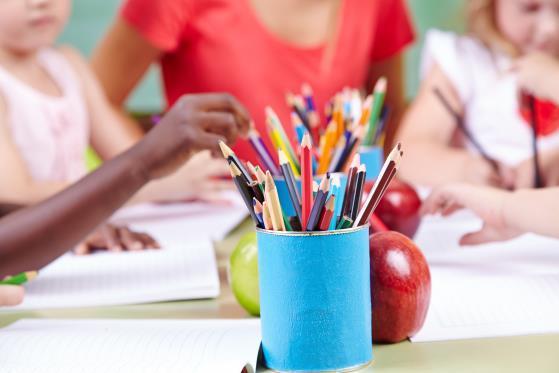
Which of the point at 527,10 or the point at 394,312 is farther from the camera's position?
the point at 527,10

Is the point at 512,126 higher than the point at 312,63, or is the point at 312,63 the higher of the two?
the point at 312,63

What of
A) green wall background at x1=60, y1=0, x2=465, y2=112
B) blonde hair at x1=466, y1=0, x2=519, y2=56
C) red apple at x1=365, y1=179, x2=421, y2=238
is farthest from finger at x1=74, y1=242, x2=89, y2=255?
green wall background at x1=60, y1=0, x2=465, y2=112

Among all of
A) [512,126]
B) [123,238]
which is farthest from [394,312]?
[512,126]

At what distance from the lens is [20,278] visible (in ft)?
2.30

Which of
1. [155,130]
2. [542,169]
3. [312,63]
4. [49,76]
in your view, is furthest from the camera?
[312,63]

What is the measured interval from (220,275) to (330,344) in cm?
28

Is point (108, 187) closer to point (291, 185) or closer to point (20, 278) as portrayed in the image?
point (20, 278)

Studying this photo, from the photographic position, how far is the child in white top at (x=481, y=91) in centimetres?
126

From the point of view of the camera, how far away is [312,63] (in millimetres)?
1501

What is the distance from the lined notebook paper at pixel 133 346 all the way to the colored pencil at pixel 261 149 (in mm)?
257

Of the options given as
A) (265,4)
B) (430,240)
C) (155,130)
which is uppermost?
(265,4)

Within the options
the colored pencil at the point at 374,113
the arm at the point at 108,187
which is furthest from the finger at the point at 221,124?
the colored pencil at the point at 374,113

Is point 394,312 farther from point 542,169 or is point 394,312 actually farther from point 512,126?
point 512,126


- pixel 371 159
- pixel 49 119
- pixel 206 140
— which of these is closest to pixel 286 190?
pixel 206 140
